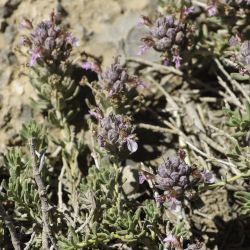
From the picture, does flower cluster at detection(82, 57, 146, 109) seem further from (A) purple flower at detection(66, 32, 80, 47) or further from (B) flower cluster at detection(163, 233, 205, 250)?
(B) flower cluster at detection(163, 233, 205, 250)

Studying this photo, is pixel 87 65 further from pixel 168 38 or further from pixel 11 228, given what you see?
pixel 11 228

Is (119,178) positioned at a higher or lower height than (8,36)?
lower

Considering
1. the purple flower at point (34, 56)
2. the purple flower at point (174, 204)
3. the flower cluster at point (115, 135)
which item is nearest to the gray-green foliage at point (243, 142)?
the purple flower at point (174, 204)

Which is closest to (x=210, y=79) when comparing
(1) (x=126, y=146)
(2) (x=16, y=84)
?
(1) (x=126, y=146)

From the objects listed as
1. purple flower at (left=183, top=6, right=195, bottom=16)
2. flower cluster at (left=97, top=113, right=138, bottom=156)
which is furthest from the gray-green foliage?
purple flower at (left=183, top=6, right=195, bottom=16)

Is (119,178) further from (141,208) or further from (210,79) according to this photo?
(210,79)

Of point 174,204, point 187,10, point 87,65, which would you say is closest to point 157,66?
point 187,10
